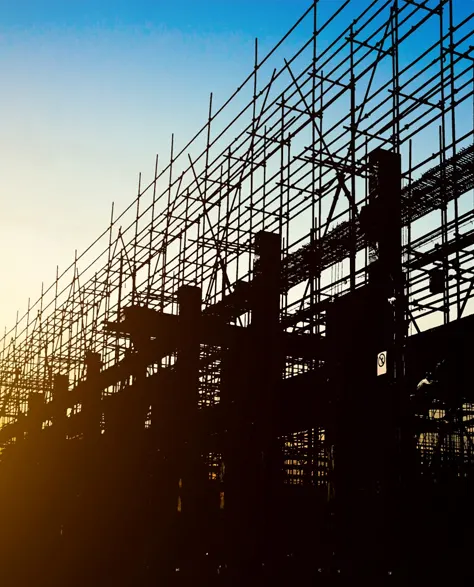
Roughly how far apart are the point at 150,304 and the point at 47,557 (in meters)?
7.81

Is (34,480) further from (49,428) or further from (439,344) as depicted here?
(439,344)

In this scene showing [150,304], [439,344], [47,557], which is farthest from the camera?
[150,304]

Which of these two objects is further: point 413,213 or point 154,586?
point 413,213

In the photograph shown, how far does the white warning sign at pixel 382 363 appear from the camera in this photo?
33.0 feet

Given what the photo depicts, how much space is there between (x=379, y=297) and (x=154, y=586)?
5.60 metres

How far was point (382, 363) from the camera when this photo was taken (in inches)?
399

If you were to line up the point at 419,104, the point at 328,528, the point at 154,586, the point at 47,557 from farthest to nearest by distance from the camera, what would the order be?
the point at 47,557 → the point at 419,104 → the point at 154,586 → the point at 328,528

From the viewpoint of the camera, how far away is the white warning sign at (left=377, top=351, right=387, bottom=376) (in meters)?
10.0

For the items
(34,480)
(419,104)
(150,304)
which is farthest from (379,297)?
(34,480)

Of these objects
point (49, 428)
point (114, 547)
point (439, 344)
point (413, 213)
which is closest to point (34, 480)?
point (49, 428)

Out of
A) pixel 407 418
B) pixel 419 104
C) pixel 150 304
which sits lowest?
pixel 407 418

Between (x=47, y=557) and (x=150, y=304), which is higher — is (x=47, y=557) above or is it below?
below

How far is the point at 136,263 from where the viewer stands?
2253cm

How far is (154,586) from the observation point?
1170 centimetres
